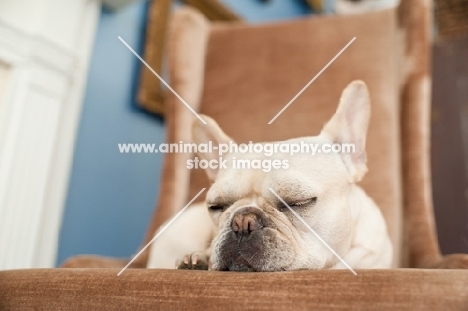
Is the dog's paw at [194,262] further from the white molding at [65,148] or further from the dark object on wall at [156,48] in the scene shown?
the dark object on wall at [156,48]

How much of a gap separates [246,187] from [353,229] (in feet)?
0.69

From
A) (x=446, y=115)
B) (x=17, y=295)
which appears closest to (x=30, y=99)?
(x=17, y=295)

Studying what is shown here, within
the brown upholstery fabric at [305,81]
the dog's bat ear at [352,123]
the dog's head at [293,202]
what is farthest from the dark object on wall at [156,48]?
the dog's bat ear at [352,123]

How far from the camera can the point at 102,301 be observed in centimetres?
57

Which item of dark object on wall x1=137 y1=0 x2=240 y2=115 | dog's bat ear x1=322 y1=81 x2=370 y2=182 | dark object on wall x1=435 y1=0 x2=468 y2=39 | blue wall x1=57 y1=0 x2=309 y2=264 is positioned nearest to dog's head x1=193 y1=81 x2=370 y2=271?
dog's bat ear x1=322 y1=81 x2=370 y2=182

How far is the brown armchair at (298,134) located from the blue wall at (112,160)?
9.0 inches

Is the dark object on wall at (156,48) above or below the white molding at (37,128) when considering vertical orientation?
above

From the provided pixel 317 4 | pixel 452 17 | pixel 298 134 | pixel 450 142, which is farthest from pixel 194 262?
pixel 317 4

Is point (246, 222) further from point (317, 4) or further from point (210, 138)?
point (317, 4)

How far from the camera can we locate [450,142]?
4.54ft

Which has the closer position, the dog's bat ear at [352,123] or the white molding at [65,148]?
the dog's bat ear at [352,123]

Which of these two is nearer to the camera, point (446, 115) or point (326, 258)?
point (326, 258)

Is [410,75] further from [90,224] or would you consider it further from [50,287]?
[90,224]

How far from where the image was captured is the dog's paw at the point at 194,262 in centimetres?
73
